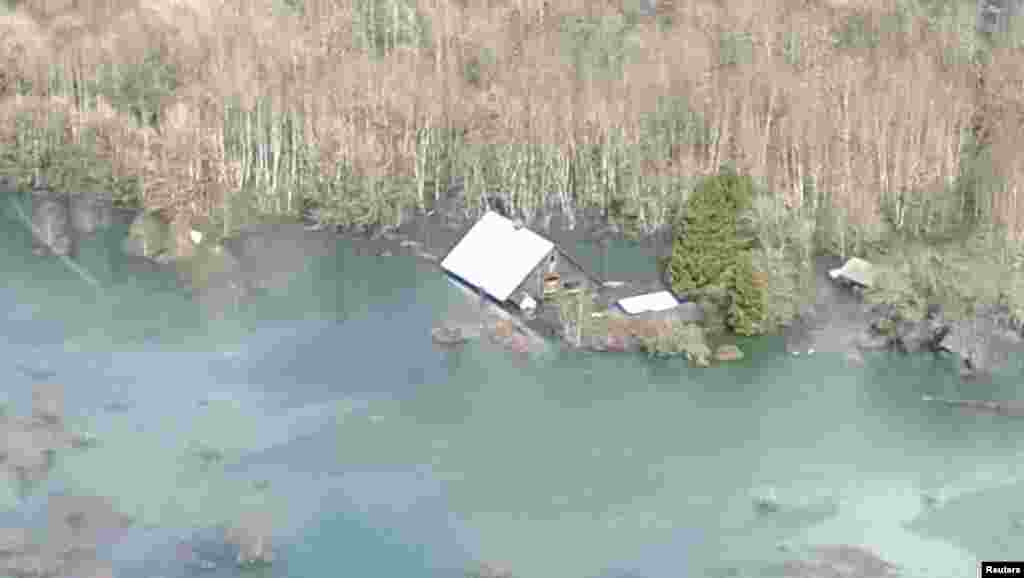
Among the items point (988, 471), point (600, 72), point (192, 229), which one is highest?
point (600, 72)

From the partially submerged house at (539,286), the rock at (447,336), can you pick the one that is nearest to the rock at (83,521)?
the rock at (447,336)

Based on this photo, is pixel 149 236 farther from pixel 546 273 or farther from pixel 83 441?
pixel 546 273

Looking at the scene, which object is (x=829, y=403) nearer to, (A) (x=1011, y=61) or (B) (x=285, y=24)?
(A) (x=1011, y=61)

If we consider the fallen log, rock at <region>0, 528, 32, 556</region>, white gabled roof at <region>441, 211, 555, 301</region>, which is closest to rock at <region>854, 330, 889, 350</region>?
the fallen log

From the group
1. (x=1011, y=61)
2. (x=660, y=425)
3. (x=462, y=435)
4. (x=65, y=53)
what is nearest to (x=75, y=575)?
(x=462, y=435)

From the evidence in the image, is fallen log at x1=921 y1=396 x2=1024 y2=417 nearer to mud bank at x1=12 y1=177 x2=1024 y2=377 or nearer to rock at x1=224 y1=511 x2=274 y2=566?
mud bank at x1=12 y1=177 x2=1024 y2=377

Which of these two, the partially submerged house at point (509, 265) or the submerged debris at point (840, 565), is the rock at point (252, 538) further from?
the partially submerged house at point (509, 265)

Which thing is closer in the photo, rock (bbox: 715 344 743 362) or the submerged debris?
the submerged debris
